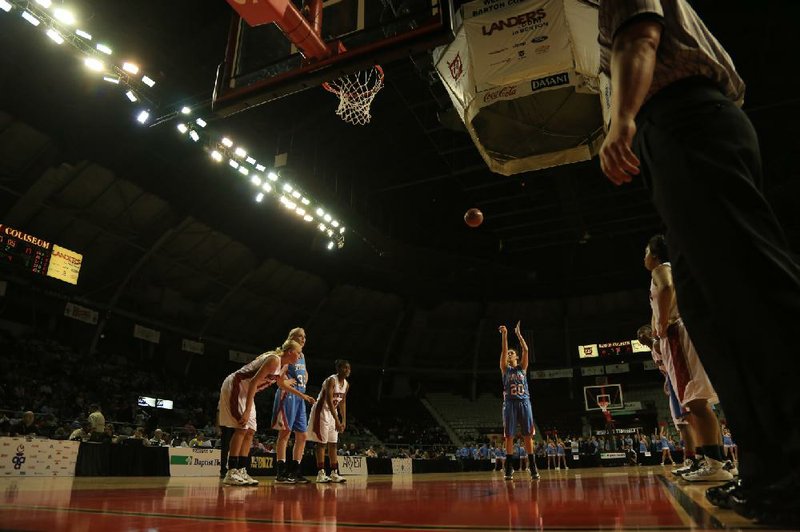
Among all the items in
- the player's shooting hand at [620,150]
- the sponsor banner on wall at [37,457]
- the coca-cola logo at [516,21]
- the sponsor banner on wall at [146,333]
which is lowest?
the sponsor banner on wall at [37,457]

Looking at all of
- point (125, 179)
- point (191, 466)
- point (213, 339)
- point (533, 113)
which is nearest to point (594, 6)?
point (533, 113)

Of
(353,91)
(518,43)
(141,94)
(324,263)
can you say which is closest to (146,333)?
(324,263)

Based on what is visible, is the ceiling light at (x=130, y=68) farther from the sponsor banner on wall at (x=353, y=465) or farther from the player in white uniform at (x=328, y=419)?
the sponsor banner on wall at (x=353, y=465)

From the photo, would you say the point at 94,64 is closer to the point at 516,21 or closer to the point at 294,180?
the point at 294,180

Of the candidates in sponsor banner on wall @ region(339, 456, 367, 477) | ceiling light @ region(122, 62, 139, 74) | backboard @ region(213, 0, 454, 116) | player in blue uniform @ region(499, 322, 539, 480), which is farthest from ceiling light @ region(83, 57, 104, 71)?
sponsor banner on wall @ region(339, 456, 367, 477)

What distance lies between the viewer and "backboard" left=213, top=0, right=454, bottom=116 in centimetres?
482

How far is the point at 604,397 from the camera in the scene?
24.1m

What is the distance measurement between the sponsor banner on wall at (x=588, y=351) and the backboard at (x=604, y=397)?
8.19 ft

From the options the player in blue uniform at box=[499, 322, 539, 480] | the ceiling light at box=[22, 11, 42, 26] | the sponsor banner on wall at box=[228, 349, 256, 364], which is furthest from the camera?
the sponsor banner on wall at box=[228, 349, 256, 364]

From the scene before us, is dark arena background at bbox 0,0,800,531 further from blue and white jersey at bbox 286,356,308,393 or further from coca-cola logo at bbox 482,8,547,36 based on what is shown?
blue and white jersey at bbox 286,356,308,393

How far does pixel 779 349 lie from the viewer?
49.2 inches

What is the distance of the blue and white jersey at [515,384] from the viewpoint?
7613mm

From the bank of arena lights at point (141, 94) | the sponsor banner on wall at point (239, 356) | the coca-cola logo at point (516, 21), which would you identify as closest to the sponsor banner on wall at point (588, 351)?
the bank of arena lights at point (141, 94)

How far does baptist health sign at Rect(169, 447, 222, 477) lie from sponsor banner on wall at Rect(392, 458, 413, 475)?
642 cm
